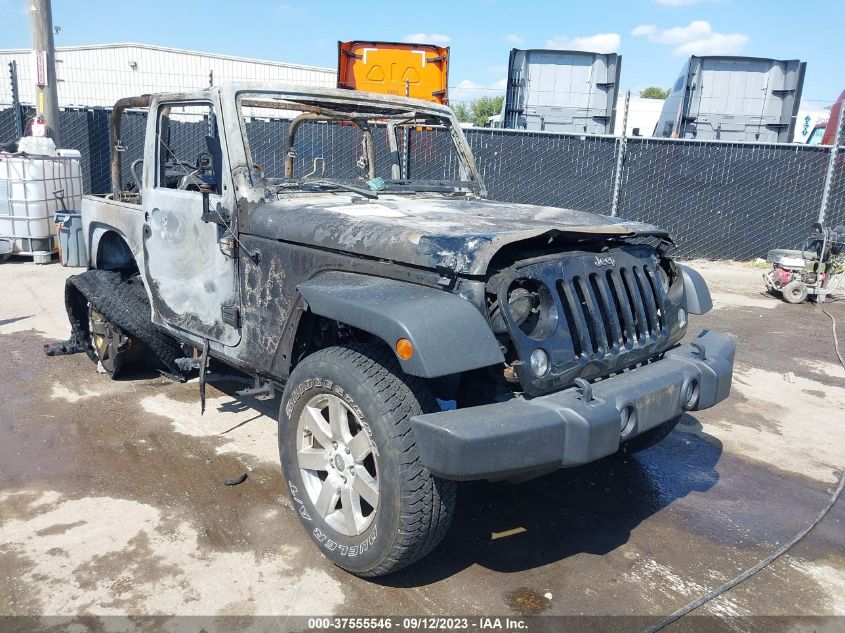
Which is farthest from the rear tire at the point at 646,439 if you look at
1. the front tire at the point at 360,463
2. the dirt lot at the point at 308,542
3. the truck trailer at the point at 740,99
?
the truck trailer at the point at 740,99

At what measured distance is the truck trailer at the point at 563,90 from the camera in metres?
12.7

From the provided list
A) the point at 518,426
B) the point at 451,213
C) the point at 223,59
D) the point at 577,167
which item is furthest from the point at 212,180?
the point at 223,59

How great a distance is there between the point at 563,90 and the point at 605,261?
34.9 feet

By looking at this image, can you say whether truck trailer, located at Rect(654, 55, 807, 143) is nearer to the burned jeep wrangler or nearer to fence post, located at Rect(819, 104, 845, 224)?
fence post, located at Rect(819, 104, 845, 224)

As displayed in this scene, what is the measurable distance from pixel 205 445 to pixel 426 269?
6.98ft

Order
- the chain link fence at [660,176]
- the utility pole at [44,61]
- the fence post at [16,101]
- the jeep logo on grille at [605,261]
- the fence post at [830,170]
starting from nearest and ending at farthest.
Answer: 1. the jeep logo on grille at [605,261]
2. the utility pole at [44,61]
3. the fence post at [830,170]
4. the fence post at [16,101]
5. the chain link fence at [660,176]

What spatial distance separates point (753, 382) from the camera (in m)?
5.77

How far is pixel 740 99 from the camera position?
493 inches

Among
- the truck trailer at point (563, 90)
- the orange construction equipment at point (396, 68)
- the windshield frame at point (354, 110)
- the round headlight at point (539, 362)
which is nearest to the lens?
the round headlight at point (539, 362)

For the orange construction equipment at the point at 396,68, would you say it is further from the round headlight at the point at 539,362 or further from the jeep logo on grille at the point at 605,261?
the round headlight at the point at 539,362

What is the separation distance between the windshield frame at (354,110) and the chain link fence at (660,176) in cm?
655

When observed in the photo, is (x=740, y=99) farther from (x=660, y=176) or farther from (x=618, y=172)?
(x=618, y=172)

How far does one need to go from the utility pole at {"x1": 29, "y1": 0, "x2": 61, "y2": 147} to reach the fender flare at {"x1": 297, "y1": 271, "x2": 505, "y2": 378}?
8.96 metres

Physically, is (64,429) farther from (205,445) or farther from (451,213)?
(451,213)
